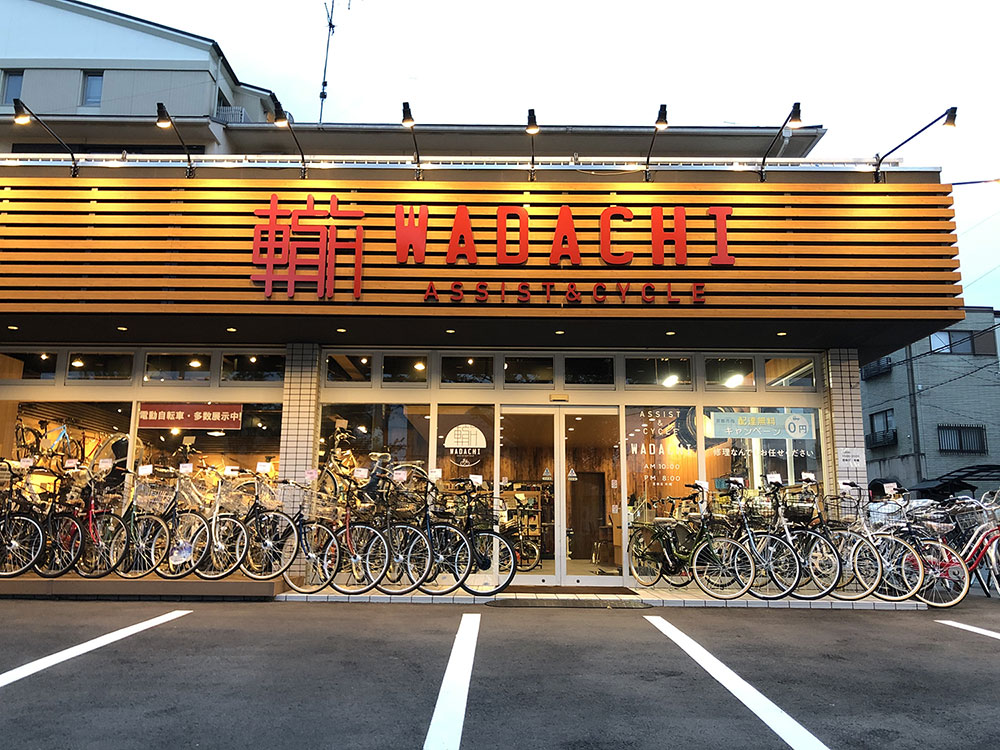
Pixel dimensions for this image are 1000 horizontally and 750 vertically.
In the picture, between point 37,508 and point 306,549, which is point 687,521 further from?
point 37,508

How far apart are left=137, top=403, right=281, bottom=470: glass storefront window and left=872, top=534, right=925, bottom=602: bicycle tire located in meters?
7.59

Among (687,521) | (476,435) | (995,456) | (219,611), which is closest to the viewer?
(219,611)

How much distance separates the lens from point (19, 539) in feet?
28.8

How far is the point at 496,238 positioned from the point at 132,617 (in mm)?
5569

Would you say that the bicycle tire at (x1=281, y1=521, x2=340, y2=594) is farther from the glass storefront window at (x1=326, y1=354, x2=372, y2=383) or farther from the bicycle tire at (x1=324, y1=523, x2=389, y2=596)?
the glass storefront window at (x1=326, y1=354, x2=372, y2=383)

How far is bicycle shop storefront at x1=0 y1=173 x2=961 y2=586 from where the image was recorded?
29.1 feet

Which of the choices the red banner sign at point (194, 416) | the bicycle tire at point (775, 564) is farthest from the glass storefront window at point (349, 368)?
the bicycle tire at point (775, 564)

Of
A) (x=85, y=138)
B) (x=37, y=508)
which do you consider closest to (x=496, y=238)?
(x=37, y=508)

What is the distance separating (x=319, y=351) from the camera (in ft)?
33.3

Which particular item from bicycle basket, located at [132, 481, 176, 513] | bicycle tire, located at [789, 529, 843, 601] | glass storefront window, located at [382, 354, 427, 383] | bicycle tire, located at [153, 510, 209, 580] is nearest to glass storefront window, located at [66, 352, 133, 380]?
bicycle basket, located at [132, 481, 176, 513]

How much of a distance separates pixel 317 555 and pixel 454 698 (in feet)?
15.6

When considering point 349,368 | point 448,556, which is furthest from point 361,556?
point 349,368

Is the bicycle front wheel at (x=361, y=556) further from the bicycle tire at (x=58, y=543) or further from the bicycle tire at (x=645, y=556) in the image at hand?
the bicycle tire at (x=645, y=556)

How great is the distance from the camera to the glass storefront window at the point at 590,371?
400 inches
